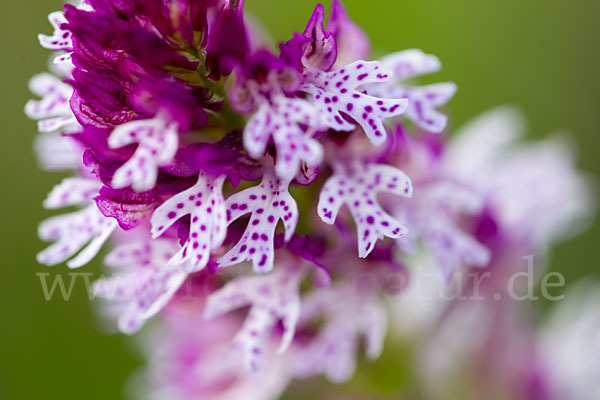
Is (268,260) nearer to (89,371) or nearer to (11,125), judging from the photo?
(89,371)

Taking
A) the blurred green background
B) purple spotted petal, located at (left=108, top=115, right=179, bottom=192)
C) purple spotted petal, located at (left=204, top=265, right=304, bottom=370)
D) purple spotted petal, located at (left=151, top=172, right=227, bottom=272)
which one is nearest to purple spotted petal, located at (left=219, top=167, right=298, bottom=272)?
purple spotted petal, located at (left=151, top=172, right=227, bottom=272)

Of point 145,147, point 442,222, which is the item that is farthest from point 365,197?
point 145,147

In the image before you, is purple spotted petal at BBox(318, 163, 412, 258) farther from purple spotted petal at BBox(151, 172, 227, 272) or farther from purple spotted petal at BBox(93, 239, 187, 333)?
purple spotted petal at BBox(93, 239, 187, 333)

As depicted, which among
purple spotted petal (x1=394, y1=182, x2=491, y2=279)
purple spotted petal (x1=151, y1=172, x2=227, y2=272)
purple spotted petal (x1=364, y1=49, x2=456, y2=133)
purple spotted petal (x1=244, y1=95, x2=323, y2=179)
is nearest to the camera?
purple spotted petal (x1=244, y1=95, x2=323, y2=179)

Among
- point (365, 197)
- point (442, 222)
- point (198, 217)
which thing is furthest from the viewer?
point (442, 222)

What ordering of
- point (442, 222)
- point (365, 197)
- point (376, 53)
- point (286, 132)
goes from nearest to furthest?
point (286, 132) < point (365, 197) < point (442, 222) < point (376, 53)

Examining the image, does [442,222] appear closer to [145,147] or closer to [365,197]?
[365,197]

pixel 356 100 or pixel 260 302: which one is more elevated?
pixel 356 100

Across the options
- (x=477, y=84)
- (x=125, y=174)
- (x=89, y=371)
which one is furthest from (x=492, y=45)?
(x=125, y=174)
